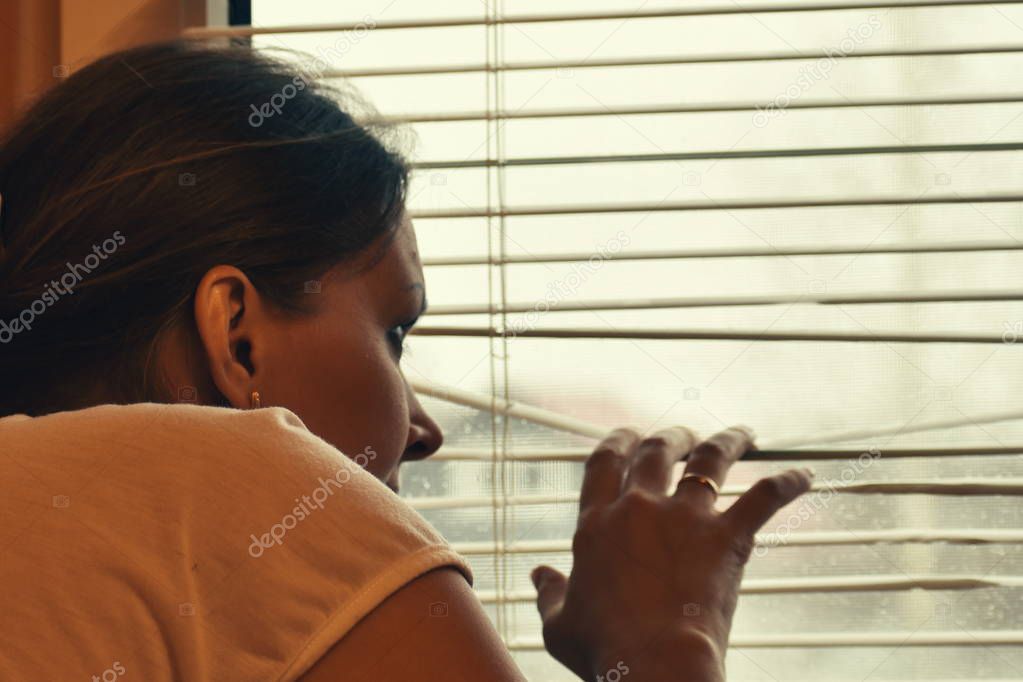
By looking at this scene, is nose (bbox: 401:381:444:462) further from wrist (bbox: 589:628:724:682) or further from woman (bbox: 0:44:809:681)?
wrist (bbox: 589:628:724:682)

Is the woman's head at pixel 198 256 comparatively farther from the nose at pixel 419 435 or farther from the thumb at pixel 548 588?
the thumb at pixel 548 588

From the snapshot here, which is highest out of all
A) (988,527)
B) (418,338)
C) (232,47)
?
(232,47)

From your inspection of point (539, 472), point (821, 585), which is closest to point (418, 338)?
point (539, 472)

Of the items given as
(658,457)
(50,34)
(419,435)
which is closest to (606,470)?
(658,457)

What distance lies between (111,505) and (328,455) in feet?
0.35

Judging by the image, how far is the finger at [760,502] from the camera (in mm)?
889

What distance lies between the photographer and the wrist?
2.64 ft

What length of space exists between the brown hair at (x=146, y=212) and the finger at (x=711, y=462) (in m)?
0.33

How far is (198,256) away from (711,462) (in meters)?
0.45

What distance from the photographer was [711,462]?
914 mm

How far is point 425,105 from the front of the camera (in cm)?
102

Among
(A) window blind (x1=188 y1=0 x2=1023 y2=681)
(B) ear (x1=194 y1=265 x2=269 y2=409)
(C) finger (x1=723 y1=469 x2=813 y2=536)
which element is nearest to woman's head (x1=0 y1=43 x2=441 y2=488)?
(B) ear (x1=194 y1=265 x2=269 y2=409)

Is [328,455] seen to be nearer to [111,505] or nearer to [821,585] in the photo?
[111,505]

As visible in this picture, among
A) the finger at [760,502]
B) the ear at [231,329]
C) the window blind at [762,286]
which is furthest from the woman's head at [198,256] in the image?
the finger at [760,502]
